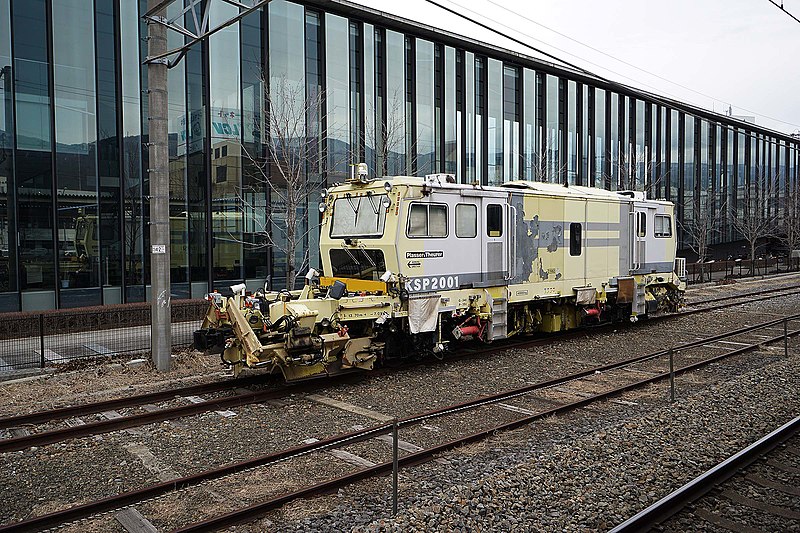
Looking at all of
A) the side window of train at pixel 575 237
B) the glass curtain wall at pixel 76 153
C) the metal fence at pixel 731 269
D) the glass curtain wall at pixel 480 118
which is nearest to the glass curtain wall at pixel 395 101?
the glass curtain wall at pixel 480 118

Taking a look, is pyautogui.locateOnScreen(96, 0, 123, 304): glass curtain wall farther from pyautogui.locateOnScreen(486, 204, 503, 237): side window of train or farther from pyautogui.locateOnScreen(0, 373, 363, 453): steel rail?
pyautogui.locateOnScreen(486, 204, 503, 237): side window of train

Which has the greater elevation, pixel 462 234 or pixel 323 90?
pixel 323 90

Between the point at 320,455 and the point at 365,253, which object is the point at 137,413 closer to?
the point at 320,455

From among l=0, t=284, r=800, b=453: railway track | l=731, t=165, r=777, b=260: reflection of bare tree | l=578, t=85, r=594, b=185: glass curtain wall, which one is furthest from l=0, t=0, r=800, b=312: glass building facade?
l=731, t=165, r=777, b=260: reflection of bare tree

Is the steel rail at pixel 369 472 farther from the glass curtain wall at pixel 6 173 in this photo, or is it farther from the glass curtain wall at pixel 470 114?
the glass curtain wall at pixel 470 114

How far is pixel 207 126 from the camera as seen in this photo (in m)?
21.8

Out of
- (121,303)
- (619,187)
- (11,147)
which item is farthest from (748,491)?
(619,187)

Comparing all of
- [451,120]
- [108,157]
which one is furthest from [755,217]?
[108,157]

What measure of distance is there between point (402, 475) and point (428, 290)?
5.69 m

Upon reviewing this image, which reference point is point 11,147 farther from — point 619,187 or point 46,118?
point 619,187

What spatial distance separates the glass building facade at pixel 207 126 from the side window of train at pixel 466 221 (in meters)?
5.34

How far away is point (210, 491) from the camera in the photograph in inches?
261

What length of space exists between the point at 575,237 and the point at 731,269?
1136 inches

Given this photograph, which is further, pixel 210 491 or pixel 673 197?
pixel 673 197
